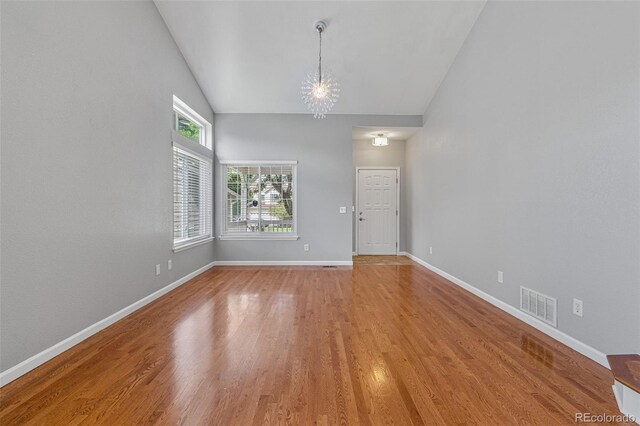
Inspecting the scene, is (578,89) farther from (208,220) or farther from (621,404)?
(208,220)

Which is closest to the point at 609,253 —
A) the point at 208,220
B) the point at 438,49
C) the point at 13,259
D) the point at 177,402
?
the point at 177,402

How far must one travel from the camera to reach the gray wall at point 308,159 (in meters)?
5.37

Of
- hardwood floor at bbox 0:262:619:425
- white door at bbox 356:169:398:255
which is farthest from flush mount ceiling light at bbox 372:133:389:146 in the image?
hardwood floor at bbox 0:262:619:425

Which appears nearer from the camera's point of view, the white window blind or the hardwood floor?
the hardwood floor

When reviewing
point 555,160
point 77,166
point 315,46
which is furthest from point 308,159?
point 555,160

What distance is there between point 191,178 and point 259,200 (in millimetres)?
1377

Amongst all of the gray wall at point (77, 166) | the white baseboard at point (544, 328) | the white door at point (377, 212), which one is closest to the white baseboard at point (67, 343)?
the gray wall at point (77, 166)

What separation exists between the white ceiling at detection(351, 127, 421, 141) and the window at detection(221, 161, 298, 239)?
1636 millimetres

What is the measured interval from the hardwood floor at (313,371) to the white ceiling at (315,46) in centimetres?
358

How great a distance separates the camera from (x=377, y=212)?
659cm

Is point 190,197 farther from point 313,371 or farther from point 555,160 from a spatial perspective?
point 555,160

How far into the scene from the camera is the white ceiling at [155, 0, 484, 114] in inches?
139

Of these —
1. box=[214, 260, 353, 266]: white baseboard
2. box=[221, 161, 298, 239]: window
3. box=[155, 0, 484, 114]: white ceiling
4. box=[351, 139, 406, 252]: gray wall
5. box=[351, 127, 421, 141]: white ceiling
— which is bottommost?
box=[214, 260, 353, 266]: white baseboard

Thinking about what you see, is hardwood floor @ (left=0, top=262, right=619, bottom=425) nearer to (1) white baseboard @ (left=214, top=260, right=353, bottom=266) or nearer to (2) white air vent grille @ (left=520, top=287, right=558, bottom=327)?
(2) white air vent grille @ (left=520, top=287, right=558, bottom=327)
